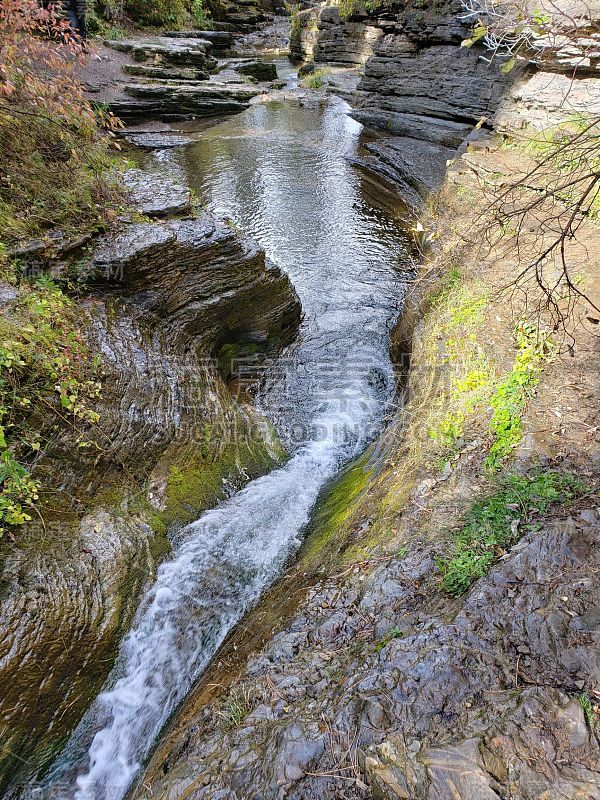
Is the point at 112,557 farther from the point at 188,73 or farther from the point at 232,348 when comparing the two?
the point at 188,73

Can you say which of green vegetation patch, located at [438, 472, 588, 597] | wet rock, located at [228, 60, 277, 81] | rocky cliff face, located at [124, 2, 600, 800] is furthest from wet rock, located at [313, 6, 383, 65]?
green vegetation patch, located at [438, 472, 588, 597]

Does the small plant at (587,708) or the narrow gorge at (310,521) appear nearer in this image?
the small plant at (587,708)

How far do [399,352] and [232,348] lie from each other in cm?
259

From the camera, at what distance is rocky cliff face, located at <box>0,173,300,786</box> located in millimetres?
2865

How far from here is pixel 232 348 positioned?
6094mm

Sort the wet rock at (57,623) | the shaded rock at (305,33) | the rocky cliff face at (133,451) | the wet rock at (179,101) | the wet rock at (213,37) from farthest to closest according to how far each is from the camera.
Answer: the shaded rock at (305,33) < the wet rock at (213,37) < the wet rock at (179,101) < the rocky cliff face at (133,451) < the wet rock at (57,623)

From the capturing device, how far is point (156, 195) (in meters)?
6.00

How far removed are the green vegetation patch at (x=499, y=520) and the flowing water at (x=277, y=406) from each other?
1.88m

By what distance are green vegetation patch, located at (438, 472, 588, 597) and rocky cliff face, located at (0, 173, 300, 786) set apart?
8.21 ft

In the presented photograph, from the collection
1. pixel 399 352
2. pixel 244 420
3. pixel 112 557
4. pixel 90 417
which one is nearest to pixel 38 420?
pixel 90 417

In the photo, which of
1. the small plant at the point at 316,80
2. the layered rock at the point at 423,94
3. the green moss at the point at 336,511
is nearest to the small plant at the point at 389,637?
the green moss at the point at 336,511

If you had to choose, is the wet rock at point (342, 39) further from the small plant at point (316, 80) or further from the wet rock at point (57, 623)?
the wet rock at point (57, 623)

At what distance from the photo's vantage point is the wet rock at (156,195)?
5723 mm

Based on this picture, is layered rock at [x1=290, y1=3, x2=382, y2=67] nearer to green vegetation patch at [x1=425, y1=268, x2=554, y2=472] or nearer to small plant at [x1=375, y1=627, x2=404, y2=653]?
green vegetation patch at [x1=425, y1=268, x2=554, y2=472]
